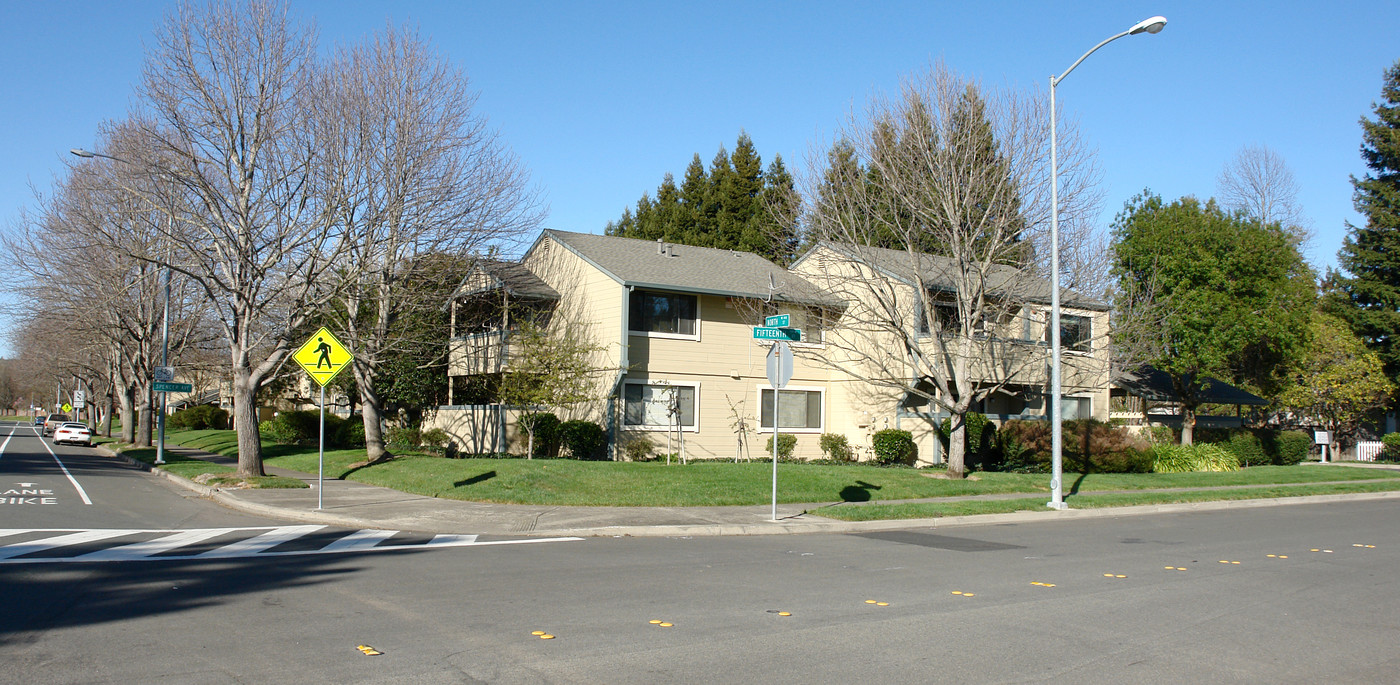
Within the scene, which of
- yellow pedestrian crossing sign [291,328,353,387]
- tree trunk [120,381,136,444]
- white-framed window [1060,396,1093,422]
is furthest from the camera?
tree trunk [120,381,136,444]

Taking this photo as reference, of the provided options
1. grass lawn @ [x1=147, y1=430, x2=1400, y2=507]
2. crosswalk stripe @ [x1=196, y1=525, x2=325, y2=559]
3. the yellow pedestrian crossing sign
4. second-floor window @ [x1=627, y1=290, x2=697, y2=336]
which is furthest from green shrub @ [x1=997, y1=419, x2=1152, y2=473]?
crosswalk stripe @ [x1=196, y1=525, x2=325, y2=559]

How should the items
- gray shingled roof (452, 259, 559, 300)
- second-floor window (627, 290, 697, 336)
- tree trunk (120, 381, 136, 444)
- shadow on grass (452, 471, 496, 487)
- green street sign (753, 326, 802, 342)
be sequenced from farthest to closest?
tree trunk (120, 381, 136, 444) < gray shingled roof (452, 259, 559, 300) < second-floor window (627, 290, 697, 336) < shadow on grass (452, 471, 496, 487) < green street sign (753, 326, 802, 342)

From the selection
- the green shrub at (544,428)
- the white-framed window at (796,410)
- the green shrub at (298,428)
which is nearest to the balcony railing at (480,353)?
the green shrub at (544,428)

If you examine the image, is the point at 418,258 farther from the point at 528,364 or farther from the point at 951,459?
the point at 951,459

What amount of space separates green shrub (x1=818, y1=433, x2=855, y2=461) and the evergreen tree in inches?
1280

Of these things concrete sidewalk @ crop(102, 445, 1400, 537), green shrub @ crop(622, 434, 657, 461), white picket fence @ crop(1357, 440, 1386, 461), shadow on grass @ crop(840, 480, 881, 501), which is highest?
green shrub @ crop(622, 434, 657, 461)

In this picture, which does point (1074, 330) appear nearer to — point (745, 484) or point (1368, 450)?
point (745, 484)

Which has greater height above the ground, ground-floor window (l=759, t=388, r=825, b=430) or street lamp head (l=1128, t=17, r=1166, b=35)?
street lamp head (l=1128, t=17, r=1166, b=35)

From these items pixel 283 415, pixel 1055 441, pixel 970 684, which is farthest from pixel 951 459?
pixel 283 415

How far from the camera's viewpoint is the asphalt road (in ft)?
21.9

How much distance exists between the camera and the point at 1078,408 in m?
34.2

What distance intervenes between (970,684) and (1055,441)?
13722mm

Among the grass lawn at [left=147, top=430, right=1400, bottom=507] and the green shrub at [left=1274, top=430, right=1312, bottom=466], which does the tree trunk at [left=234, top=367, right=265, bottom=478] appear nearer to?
the grass lawn at [left=147, top=430, right=1400, bottom=507]

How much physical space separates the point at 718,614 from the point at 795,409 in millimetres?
22105
